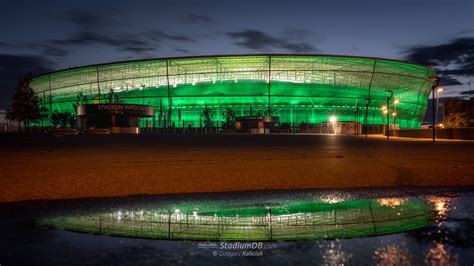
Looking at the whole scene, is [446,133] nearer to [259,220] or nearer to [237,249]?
[259,220]

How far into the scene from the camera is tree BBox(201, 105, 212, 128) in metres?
80.1

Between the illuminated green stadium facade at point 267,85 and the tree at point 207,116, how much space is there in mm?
1117

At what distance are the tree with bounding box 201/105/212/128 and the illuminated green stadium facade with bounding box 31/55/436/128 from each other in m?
1.12

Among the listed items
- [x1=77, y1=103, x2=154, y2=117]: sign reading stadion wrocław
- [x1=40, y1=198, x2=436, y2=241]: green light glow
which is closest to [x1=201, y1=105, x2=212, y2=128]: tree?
[x1=77, y1=103, x2=154, y2=117]: sign reading stadion wrocław

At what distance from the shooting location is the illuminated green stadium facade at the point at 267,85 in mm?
80938

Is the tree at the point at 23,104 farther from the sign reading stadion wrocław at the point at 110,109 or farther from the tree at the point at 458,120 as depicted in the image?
the tree at the point at 458,120

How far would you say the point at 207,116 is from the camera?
80375 millimetres

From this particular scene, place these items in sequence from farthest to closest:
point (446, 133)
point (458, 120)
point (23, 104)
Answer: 1. point (23, 104)
2. point (458, 120)
3. point (446, 133)

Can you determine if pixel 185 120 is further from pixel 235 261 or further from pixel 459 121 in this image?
pixel 235 261

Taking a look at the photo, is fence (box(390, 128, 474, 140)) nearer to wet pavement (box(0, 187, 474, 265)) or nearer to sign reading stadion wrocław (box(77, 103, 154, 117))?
wet pavement (box(0, 187, 474, 265))

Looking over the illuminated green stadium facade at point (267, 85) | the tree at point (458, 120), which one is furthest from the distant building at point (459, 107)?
the illuminated green stadium facade at point (267, 85)

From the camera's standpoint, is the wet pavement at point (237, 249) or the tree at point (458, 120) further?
the tree at point (458, 120)

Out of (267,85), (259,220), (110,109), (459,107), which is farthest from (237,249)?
(267,85)

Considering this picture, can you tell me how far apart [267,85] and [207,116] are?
1253cm
